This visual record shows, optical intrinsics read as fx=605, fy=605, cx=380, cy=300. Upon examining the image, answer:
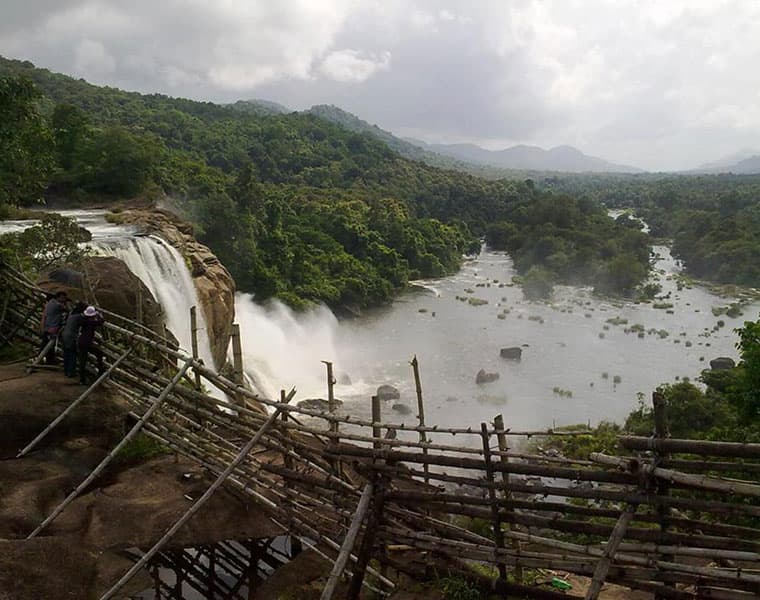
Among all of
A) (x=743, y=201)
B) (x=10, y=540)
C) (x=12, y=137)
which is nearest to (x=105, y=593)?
(x=10, y=540)

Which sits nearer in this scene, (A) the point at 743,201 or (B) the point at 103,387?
(B) the point at 103,387

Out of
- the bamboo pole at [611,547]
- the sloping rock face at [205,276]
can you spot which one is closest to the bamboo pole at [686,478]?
the bamboo pole at [611,547]

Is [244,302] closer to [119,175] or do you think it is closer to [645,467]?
[119,175]

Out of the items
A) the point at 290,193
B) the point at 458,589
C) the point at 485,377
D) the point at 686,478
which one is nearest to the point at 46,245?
the point at 458,589

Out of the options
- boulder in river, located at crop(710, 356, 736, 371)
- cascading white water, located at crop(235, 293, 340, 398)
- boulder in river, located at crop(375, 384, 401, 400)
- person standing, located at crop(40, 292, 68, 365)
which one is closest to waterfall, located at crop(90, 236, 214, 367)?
cascading white water, located at crop(235, 293, 340, 398)

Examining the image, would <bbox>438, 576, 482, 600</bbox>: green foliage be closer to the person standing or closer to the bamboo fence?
the bamboo fence

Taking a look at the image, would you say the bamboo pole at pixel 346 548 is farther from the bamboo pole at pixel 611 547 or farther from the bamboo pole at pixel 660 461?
the bamboo pole at pixel 660 461
